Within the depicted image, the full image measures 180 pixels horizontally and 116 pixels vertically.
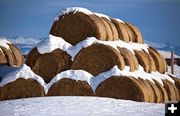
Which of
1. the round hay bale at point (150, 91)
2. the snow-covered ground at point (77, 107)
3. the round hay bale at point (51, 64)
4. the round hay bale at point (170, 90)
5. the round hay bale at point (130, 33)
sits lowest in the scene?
the round hay bale at point (170, 90)

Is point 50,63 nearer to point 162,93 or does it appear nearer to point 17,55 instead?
point 162,93

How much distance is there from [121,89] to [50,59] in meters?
0.54

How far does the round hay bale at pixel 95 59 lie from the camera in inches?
122

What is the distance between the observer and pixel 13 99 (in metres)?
3.06

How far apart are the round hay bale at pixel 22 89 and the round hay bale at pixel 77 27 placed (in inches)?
16.4

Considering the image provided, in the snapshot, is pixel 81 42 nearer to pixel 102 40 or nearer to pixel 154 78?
pixel 102 40

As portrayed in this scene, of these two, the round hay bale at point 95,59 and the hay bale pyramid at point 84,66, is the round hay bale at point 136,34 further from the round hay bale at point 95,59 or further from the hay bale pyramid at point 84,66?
the round hay bale at point 95,59

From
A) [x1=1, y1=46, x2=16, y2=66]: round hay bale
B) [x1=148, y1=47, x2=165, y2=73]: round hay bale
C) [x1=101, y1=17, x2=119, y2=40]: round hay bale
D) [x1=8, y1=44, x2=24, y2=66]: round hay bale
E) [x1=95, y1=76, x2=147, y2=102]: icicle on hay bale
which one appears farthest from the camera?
[x1=8, y1=44, x2=24, y2=66]: round hay bale

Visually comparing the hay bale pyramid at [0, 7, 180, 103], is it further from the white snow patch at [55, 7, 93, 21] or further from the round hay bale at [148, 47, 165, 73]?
the round hay bale at [148, 47, 165, 73]

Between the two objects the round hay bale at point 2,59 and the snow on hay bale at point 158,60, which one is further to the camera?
the round hay bale at point 2,59

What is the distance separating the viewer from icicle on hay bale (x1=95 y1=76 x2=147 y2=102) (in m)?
2.97

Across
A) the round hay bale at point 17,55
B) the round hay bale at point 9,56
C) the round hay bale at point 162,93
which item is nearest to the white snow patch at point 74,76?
the round hay bale at point 162,93

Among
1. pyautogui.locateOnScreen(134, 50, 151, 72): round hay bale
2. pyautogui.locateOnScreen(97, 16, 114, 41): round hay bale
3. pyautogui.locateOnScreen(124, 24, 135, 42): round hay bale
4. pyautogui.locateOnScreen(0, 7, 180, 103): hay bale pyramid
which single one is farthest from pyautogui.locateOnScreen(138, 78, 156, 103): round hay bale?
pyautogui.locateOnScreen(124, 24, 135, 42): round hay bale

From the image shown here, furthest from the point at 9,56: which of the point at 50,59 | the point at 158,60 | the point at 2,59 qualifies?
the point at 158,60
